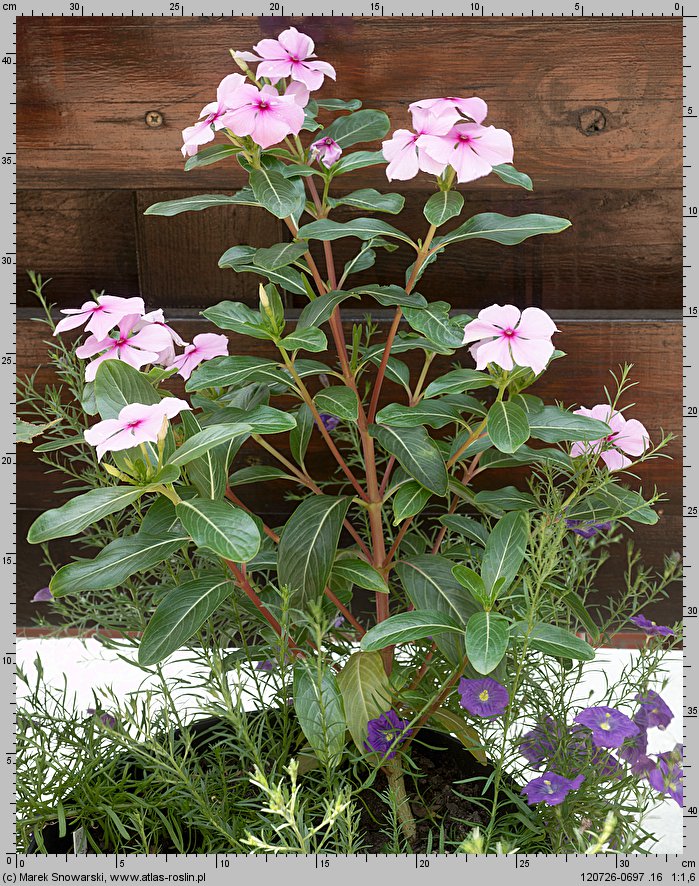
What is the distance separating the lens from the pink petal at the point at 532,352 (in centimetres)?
83

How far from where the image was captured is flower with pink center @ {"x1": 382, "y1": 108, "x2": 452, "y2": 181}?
86cm

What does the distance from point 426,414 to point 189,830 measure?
552 millimetres

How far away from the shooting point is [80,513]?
30.5 inches

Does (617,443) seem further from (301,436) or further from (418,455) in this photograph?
(301,436)

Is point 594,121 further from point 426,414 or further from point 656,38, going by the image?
point 426,414

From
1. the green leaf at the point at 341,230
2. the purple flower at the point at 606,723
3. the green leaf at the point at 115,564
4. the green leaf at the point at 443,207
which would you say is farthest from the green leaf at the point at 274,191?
the purple flower at the point at 606,723

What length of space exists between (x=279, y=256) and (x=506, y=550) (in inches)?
15.8

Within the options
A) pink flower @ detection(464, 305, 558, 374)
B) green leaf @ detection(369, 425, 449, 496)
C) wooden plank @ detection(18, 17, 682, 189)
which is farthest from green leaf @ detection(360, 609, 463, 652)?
wooden plank @ detection(18, 17, 682, 189)

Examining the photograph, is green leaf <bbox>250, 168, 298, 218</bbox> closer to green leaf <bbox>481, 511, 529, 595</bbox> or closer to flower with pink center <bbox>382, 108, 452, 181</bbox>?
flower with pink center <bbox>382, 108, 452, 181</bbox>

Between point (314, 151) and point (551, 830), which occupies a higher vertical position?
point (314, 151)

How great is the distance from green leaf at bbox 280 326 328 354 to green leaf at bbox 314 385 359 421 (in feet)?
0.23

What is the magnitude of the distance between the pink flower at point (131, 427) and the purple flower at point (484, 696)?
0.42 m

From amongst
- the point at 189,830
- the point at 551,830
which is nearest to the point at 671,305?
the point at 551,830

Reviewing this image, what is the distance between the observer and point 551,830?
93cm
